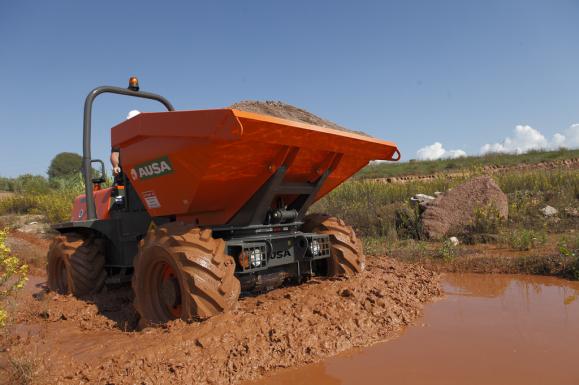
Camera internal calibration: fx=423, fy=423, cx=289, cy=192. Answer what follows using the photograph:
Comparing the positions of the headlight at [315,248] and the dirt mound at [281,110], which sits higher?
the dirt mound at [281,110]

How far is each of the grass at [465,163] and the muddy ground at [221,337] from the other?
67.8 ft

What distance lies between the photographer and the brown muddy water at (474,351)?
2.59 metres

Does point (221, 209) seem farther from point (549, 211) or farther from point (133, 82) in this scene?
point (549, 211)

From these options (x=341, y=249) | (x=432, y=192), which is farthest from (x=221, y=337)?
(x=432, y=192)

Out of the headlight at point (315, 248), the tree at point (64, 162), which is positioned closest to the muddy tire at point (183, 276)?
the headlight at point (315, 248)

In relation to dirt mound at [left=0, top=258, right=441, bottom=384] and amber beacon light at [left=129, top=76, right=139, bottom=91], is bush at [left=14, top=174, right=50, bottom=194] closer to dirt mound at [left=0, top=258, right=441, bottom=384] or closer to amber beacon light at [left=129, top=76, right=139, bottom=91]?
amber beacon light at [left=129, top=76, right=139, bottom=91]

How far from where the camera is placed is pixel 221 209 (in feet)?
13.1

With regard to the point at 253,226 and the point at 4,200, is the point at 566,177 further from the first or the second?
the point at 4,200

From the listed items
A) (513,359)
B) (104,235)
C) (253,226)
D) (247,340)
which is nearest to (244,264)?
(253,226)

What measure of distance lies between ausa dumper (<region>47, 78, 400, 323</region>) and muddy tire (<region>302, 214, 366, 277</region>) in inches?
0.4

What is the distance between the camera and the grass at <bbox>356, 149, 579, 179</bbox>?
79.7 feet

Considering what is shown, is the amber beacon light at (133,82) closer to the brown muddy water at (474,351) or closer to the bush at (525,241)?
the brown muddy water at (474,351)

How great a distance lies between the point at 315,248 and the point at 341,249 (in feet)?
1.42


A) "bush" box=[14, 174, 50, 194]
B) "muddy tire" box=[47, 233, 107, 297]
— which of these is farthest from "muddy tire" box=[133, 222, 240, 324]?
"bush" box=[14, 174, 50, 194]
